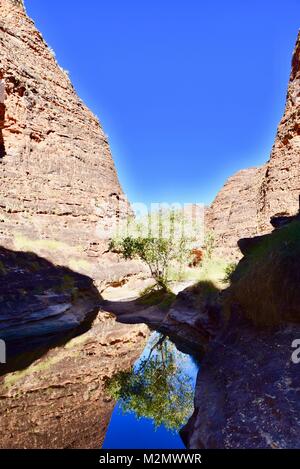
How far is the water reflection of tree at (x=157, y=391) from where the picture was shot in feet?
29.6

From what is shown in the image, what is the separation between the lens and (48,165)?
108 ft

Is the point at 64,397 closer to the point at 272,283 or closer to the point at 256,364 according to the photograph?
the point at 256,364

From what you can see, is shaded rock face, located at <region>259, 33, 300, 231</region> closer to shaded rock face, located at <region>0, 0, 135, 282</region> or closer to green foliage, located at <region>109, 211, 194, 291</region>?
green foliage, located at <region>109, 211, 194, 291</region>

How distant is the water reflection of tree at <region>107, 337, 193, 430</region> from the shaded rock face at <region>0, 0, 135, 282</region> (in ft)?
53.6

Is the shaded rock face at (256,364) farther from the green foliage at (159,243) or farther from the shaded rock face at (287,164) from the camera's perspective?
the green foliage at (159,243)

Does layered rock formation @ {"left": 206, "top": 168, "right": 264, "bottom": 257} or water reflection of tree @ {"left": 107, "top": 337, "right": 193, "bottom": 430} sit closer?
water reflection of tree @ {"left": 107, "top": 337, "right": 193, "bottom": 430}

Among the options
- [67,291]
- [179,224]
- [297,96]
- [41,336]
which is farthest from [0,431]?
[297,96]

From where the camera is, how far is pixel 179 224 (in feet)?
93.8

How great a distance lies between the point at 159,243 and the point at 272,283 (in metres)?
18.0

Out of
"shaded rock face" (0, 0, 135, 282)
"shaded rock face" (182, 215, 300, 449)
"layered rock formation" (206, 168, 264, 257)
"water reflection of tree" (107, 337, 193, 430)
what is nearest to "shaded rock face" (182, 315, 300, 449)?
"shaded rock face" (182, 215, 300, 449)

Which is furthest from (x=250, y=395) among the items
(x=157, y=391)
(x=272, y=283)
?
(x=157, y=391)

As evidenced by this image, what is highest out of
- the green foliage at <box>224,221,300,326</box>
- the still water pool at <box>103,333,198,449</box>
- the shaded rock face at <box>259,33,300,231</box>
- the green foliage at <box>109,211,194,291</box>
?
the shaded rock face at <box>259,33,300,231</box>

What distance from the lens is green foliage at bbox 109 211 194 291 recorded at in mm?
27172
